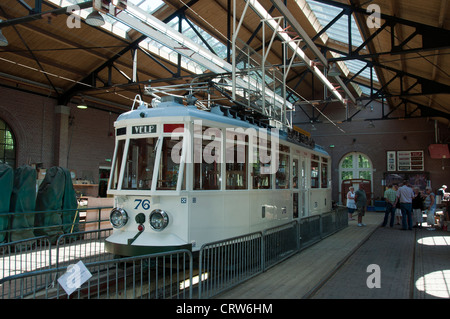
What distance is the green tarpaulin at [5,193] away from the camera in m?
9.27

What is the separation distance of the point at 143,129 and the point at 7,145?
1228cm

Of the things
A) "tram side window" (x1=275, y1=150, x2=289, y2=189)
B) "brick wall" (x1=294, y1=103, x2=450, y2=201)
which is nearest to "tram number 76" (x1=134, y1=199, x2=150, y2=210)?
"tram side window" (x1=275, y1=150, x2=289, y2=189)

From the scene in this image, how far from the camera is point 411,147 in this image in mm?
25719

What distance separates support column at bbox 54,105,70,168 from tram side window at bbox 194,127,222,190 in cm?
1320

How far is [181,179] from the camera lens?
607 cm

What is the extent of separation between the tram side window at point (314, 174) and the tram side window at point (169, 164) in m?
6.63

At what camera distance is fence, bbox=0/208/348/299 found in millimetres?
4996
